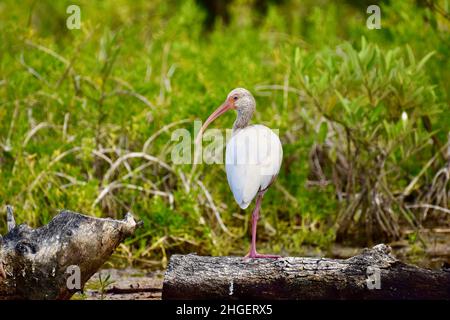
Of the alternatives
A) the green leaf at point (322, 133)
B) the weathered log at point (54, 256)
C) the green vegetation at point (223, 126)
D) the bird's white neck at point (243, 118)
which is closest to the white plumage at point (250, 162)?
the bird's white neck at point (243, 118)

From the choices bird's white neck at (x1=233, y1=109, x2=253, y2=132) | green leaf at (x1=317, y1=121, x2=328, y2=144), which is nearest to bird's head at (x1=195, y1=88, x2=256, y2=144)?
bird's white neck at (x1=233, y1=109, x2=253, y2=132)

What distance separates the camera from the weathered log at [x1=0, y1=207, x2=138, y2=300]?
5738mm

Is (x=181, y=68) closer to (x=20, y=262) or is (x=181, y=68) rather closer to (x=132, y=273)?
(x=132, y=273)

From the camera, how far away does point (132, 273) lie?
25.4 feet

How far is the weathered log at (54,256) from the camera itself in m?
5.74

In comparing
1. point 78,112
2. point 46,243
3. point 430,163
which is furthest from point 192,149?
point 46,243

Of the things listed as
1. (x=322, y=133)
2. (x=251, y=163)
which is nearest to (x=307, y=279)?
(x=251, y=163)

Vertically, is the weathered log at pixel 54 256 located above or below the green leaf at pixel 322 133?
below

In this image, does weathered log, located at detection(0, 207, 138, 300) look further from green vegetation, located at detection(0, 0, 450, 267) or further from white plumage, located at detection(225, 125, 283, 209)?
green vegetation, located at detection(0, 0, 450, 267)

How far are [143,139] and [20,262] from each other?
3313 millimetres

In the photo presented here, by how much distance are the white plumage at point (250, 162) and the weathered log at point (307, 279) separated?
0.55 metres

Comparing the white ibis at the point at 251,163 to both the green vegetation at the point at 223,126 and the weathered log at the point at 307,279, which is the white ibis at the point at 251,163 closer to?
the weathered log at the point at 307,279

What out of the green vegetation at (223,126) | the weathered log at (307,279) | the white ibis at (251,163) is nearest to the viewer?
the weathered log at (307,279)

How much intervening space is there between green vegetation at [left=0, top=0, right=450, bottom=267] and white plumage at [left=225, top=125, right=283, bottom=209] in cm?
167
